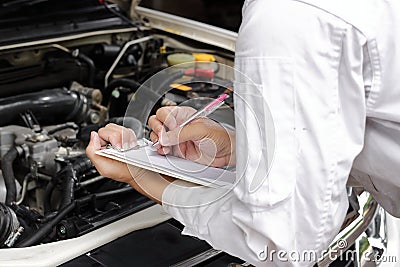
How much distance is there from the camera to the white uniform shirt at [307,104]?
738mm

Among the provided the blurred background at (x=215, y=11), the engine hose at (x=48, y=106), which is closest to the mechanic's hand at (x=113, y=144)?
the engine hose at (x=48, y=106)

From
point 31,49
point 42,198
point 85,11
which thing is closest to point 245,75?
point 42,198

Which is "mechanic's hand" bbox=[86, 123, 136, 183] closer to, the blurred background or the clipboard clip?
the clipboard clip

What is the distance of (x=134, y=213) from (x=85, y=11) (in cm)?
98

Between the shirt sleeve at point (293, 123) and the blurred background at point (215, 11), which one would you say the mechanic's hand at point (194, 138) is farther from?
the blurred background at point (215, 11)

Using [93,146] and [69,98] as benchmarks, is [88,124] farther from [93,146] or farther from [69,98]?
[93,146]

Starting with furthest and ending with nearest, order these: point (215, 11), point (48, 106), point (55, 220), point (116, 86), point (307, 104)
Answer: point (215, 11) < point (116, 86) < point (48, 106) < point (55, 220) < point (307, 104)

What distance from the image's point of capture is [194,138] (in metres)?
0.97

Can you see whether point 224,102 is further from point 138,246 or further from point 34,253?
point 34,253

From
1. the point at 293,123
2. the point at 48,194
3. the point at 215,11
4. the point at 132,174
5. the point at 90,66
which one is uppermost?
the point at 293,123

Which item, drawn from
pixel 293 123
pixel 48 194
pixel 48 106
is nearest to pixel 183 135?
pixel 293 123

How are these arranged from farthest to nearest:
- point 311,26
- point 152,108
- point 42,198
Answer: point 42,198 → point 152,108 → point 311,26

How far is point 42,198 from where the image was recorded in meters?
1.44

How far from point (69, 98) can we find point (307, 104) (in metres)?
1.03
